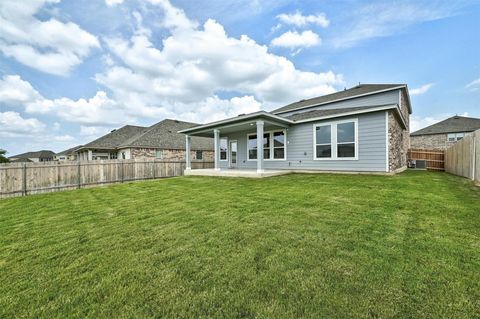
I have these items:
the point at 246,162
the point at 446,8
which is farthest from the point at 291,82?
the point at 446,8

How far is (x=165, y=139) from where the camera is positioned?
20750mm

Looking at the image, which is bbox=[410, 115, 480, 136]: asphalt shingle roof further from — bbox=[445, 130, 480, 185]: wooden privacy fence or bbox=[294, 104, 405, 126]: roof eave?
bbox=[294, 104, 405, 126]: roof eave

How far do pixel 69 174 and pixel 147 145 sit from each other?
→ 8.75 meters

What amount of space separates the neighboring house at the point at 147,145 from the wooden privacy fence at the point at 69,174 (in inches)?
221

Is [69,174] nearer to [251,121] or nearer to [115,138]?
[251,121]

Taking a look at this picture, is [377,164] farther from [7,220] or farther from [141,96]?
[141,96]

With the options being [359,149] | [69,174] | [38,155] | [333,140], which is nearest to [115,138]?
[69,174]

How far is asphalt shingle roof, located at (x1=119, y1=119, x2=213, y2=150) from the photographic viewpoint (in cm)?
1895

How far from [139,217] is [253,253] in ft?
9.33

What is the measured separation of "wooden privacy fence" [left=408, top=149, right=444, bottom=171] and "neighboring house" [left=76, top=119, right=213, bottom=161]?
1823cm

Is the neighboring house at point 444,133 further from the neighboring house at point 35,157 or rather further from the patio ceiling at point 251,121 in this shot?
the neighboring house at point 35,157

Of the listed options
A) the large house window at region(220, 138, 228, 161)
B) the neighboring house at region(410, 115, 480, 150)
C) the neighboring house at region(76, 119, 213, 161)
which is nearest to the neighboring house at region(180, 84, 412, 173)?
the large house window at region(220, 138, 228, 161)

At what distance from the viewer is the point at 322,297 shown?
1.74 meters

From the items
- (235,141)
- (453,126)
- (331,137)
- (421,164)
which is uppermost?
(453,126)
